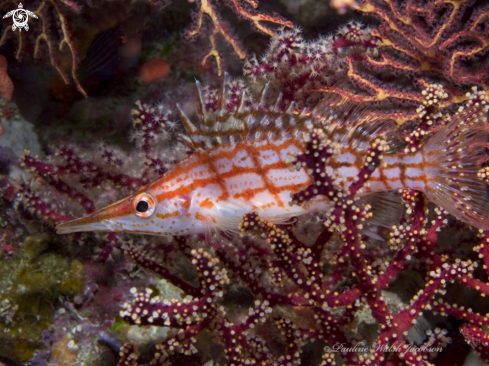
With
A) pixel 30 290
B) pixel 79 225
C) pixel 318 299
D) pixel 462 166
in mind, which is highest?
pixel 79 225

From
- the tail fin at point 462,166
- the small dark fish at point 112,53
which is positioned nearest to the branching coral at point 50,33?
the small dark fish at point 112,53

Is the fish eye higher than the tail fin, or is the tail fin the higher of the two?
the fish eye

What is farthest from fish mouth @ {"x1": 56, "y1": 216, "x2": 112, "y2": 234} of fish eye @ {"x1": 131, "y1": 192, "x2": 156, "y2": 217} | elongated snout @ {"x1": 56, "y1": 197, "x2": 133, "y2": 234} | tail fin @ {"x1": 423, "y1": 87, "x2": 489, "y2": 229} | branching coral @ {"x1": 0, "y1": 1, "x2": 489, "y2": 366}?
tail fin @ {"x1": 423, "y1": 87, "x2": 489, "y2": 229}

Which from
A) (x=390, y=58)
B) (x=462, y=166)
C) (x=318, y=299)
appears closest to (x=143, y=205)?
(x=318, y=299)

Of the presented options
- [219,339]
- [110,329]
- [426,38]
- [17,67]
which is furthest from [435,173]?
[17,67]

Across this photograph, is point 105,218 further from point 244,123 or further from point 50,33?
point 50,33

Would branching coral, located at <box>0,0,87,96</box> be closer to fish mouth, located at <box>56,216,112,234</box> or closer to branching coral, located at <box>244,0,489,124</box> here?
fish mouth, located at <box>56,216,112,234</box>
